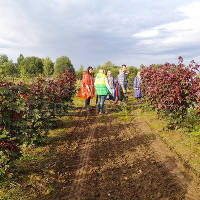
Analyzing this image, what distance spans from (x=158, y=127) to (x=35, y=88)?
4234mm

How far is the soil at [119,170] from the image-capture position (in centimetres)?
302

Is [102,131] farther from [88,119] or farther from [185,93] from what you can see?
[185,93]

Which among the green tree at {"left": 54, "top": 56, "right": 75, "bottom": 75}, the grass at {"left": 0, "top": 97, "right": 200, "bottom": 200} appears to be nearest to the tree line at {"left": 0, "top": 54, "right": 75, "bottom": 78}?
the green tree at {"left": 54, "top": 56, "right": 75, "bottom": 75}

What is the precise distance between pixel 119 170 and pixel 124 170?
10 centimetres

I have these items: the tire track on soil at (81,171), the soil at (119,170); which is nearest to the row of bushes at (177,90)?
the soil at (119,170)

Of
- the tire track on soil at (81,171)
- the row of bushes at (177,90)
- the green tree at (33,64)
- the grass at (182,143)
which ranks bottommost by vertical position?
the tire track on soil at (81,171)

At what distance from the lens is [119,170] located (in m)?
3.74

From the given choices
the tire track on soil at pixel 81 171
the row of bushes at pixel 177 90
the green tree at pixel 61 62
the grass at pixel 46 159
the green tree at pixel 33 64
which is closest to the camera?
the tire track on soil at pixel 81 171

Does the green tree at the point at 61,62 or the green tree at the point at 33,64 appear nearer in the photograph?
the green tree at the point at 33,64

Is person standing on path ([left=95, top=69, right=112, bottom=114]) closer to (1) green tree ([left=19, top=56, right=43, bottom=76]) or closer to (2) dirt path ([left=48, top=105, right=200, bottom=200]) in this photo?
(2) dirt path ([left=48, top=105, right=200, bottom=200])

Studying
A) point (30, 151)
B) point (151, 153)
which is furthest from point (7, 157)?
point (151, 153)

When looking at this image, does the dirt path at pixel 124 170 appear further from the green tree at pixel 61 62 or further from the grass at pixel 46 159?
the green tree at pixel 61 62

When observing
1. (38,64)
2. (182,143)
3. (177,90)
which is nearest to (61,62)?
(38,64)

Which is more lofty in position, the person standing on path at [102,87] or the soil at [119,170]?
the person standing on path at [102,87]
